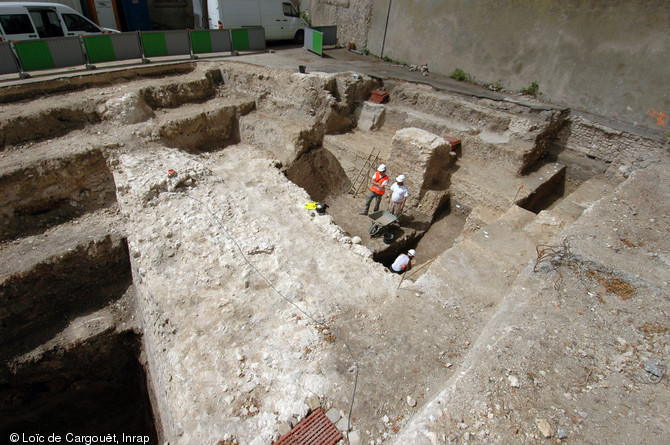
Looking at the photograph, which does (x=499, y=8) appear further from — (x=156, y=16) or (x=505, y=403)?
(x=156, y=16)

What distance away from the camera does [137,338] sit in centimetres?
724

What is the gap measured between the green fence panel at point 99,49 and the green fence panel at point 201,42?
8.13 ft

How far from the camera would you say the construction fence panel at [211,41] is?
1222 centimetres

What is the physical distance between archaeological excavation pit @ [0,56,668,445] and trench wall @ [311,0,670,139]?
1172 millimetres

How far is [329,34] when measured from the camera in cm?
1525

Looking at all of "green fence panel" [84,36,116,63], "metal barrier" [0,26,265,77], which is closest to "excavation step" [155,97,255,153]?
"metal barrier" [0,26,265,77]

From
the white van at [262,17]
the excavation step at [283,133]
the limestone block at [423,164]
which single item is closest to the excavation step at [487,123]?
the limestone block at [423,164]

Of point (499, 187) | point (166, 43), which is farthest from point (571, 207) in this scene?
point (166, 43)

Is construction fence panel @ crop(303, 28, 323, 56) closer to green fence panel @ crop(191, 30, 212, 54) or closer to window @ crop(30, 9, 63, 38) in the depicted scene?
green fence panel @ crop(191, 30, 212, 54)

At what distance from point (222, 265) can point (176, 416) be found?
2543 mm

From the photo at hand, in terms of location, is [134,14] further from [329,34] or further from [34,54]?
[329,34]

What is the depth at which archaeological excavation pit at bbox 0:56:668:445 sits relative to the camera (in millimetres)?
4488

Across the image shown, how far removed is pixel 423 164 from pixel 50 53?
35.3ft

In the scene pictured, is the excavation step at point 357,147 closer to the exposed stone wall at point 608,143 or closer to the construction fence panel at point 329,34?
the exposed stone wall at point 608,143
